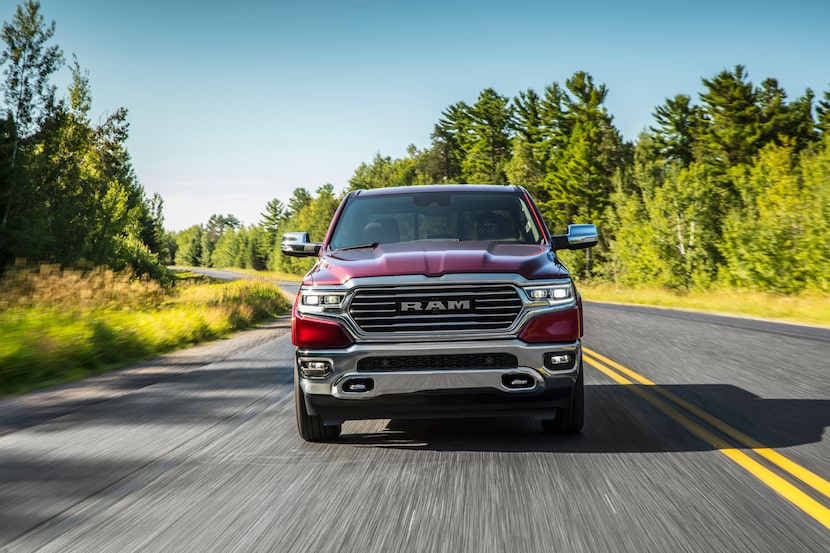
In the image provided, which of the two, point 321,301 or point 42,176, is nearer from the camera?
point 321,301

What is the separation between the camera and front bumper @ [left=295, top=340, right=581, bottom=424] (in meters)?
4.91

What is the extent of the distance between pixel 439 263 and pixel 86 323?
29.6 ft

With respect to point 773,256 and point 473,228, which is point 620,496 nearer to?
point 473,228

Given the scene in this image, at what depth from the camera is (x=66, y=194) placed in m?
30.6

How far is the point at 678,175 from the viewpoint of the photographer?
190ft

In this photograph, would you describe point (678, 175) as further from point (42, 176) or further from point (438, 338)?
point (438, 338)

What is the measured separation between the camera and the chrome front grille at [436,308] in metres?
5.05

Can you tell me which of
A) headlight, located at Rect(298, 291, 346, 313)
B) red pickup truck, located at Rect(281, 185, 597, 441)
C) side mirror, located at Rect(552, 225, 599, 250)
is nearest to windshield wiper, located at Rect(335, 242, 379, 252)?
red pickup truck, located at Rect(281, 185, 597, 441)

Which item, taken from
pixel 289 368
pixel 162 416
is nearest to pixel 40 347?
pixel 289 368

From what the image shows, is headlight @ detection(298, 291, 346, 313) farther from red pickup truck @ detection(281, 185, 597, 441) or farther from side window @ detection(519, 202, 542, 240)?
side window @ detection(519, 202, 542, 240)

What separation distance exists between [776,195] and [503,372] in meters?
40.1

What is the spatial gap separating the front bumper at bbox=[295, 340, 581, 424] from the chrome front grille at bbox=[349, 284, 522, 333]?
0.45ft

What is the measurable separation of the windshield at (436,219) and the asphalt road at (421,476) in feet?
5.31

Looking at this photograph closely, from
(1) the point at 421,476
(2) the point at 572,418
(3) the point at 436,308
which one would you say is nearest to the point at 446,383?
(3) the point at 436,308
